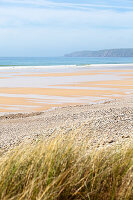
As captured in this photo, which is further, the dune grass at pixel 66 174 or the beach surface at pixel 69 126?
the beach surface at pixel 69 126

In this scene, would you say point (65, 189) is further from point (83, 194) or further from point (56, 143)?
point (56, 143)

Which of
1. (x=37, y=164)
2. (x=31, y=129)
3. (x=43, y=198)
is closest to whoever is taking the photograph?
(x=43, y=198)

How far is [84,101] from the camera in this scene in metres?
20.4

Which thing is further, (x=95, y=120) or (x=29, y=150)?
(x=95, y=120)

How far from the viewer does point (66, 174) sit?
471 cm

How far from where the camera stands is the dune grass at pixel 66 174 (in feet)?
15.3

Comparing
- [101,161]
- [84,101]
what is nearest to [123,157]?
[101,161]

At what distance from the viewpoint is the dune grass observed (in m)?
4.65

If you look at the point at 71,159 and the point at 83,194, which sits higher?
the point at 71,159

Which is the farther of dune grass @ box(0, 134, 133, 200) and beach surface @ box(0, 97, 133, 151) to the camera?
beach surface @ box(0, 97, 133, 151)

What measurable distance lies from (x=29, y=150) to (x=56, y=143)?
15.2 inches

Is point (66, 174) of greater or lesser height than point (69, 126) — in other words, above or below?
below

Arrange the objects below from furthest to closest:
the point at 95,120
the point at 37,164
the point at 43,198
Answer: the point at 95,120, the point at 37,164, the point at 43,198

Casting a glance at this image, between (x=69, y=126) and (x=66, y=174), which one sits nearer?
(x=66, y=174)
